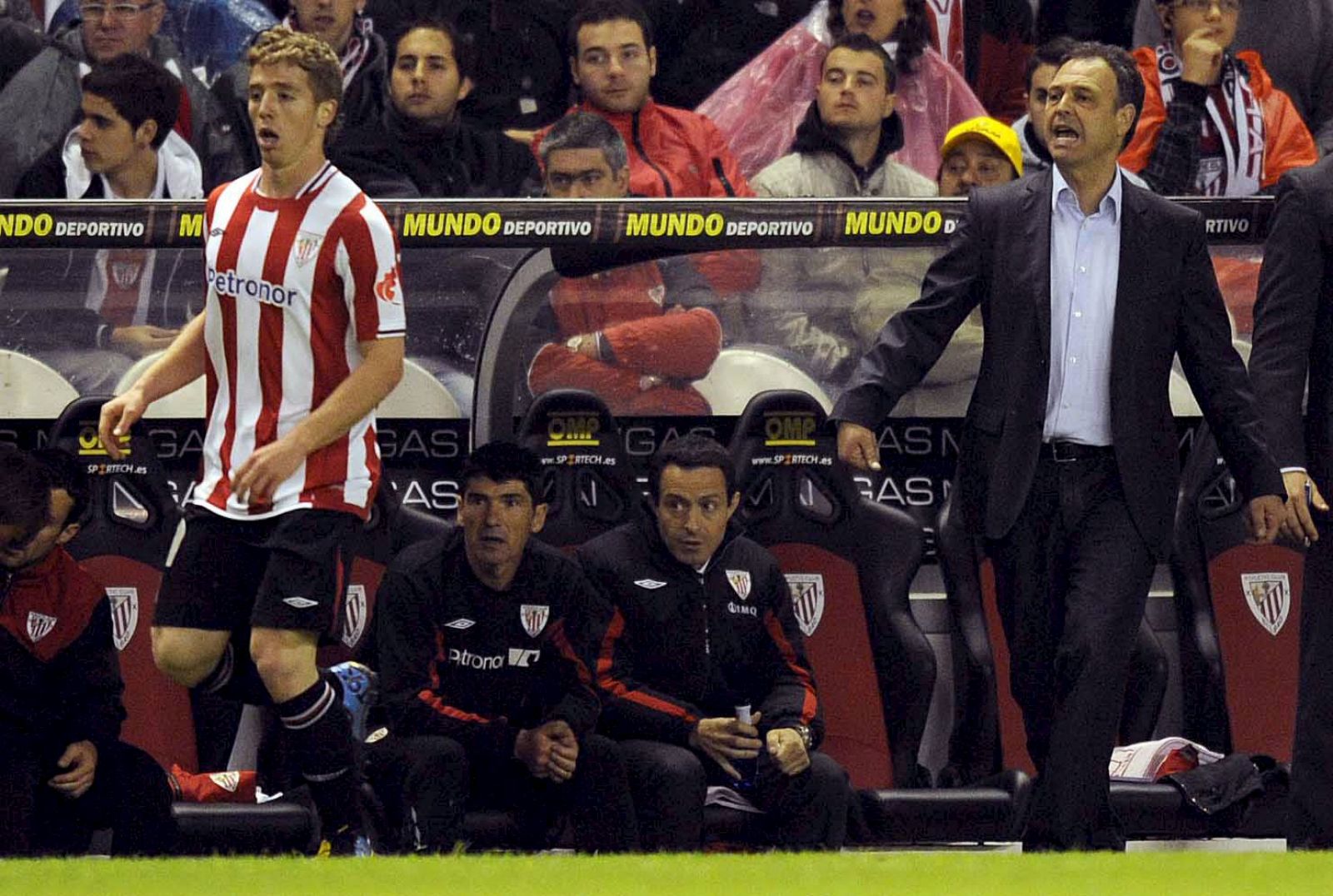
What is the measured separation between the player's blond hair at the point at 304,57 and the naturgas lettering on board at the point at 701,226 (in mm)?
1361

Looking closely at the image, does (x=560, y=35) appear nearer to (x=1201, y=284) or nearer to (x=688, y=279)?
(x=688, y=279)

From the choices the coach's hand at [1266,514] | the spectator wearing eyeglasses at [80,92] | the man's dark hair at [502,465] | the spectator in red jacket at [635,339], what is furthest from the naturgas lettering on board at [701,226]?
the spectator wearing eyeglasses at [80,92]

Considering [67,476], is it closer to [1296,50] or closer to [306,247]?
[306,247]

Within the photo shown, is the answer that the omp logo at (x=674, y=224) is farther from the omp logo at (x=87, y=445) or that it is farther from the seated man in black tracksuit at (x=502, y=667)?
the omp logo at (x=87, y=445)

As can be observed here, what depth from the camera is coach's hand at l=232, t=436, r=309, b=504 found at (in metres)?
4.40

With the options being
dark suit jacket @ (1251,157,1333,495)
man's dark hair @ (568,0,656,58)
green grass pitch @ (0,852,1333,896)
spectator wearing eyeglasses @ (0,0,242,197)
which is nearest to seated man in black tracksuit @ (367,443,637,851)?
green grass pitch @ (0,852,1333,896)

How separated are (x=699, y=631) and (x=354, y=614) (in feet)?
3.04

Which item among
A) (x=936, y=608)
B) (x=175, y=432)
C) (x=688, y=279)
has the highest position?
(x=688, y=279)

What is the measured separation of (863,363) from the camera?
477cm

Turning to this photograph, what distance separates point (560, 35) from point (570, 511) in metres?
2.77

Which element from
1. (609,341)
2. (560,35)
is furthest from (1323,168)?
(560,35)

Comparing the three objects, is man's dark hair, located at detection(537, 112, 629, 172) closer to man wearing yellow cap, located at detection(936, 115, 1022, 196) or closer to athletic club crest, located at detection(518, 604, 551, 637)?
man wearing yellow cap, located at detection(936, 115, 1022, 196)

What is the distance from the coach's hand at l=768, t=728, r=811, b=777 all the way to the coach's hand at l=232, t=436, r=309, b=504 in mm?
1494

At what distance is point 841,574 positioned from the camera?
5.81 meters
